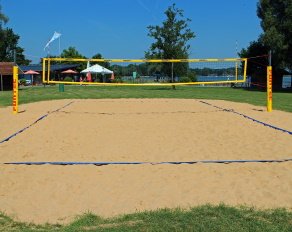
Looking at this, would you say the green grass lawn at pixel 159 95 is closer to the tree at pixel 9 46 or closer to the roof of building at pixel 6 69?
the roof of building at pixel 6 69

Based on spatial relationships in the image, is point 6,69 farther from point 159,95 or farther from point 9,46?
point 9,46

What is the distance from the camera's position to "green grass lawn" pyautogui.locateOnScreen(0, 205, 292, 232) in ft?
11.7

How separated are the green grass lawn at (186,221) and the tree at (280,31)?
28210 mm

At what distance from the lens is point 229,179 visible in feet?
17.0

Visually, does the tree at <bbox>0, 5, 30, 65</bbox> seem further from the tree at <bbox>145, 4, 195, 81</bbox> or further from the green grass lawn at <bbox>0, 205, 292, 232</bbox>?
A: the green grass lawn at <bbox>0, 205, 292, 232</bbox>

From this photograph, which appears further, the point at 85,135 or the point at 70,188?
the point at 85,135

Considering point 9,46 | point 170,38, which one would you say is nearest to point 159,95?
point 170,38

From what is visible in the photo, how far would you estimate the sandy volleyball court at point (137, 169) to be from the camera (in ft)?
14.4

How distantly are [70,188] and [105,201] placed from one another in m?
0.59

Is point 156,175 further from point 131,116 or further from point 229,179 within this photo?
point 131,116

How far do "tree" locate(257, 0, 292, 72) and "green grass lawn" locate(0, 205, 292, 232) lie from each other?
28.2m

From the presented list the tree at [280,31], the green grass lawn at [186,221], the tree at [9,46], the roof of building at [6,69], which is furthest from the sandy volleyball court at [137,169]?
the tree at [9,46]

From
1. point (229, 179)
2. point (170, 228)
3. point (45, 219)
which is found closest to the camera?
point (170, 228)

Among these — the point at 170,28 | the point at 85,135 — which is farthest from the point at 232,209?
the point at 170,28
